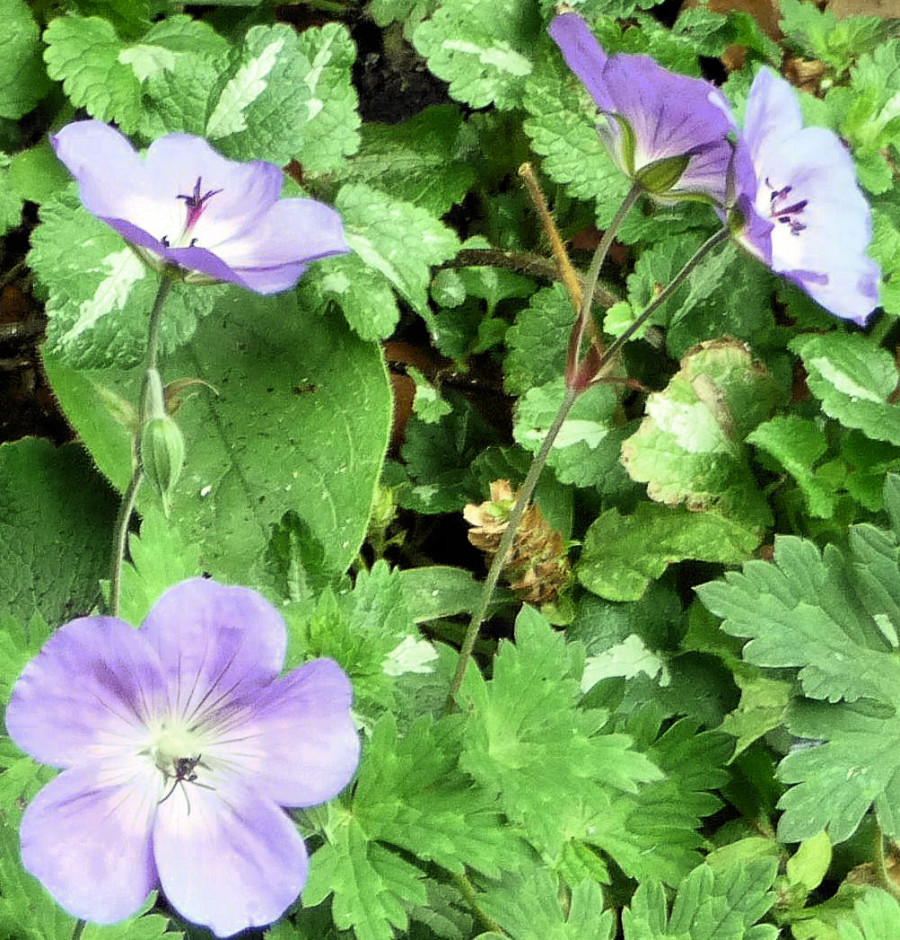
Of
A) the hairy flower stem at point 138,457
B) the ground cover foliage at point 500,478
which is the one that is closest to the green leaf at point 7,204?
the ground cover foliage at point 500,478

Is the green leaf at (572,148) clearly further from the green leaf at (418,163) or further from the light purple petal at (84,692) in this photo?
the light purple petal at (84,692)

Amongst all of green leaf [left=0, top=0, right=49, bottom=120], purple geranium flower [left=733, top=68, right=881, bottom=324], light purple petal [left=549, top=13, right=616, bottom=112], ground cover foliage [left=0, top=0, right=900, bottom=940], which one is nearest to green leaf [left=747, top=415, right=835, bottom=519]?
ground cover foliage [left=0, top=0, right=900, bottom=940]

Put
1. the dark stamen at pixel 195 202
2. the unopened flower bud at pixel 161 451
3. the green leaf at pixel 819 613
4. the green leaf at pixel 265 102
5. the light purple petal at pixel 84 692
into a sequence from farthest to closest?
the green leaf at pixel 265 102 → the green leaf at pixel 819 613 → the dark stamen at pixel 195 202 → the unopened flower bud at pixel 161 451 → the light purple petal at pixel 84 692

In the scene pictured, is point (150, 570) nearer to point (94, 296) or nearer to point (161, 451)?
point (161, 451)

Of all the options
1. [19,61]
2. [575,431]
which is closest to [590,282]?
[575,431]

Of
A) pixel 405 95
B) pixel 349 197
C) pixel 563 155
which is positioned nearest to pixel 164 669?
pixel 349 197

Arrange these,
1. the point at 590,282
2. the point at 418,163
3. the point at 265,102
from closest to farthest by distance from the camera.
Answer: the point at 590,282, the point at 265,102, the point at 418,163

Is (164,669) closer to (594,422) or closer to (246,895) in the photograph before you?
(246,895)
